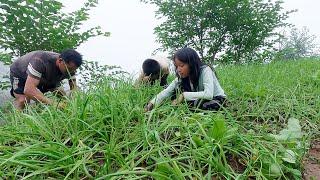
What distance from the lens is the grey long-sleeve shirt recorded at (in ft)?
10.9

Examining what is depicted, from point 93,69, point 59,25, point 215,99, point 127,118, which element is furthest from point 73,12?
point 127,118

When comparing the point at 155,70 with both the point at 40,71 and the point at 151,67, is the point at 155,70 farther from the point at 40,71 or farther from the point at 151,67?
the point at 40,71

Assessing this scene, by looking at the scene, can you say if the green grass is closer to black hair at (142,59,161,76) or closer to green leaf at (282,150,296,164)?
green leaf at (282,150,296,164)

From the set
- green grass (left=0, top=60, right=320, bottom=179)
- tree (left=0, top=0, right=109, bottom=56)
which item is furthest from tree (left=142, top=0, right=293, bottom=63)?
green grass (left=0, top=60, right=320, bottom=179)

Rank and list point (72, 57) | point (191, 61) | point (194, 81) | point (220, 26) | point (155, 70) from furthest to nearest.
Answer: point (220, 26)
point (155, 70)
point (72, 57)
point (194, 81)
point (191, 61)

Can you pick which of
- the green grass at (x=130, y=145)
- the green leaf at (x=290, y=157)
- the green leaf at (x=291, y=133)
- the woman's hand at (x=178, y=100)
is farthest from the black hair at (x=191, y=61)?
the green leaf at (x=290, y=157)

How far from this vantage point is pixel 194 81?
3688 mm

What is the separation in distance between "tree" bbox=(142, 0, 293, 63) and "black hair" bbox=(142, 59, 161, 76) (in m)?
7.22

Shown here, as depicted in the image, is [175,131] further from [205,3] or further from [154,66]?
[205,3]

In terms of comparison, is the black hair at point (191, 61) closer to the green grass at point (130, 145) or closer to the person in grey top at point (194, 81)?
the person in grey top at point (194, 81)

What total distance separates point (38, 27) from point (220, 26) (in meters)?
7.60

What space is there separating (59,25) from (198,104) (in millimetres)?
3200

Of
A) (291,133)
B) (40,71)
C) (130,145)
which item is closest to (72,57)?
(40,71)

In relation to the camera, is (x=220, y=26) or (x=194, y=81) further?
(x=220, y=26)
